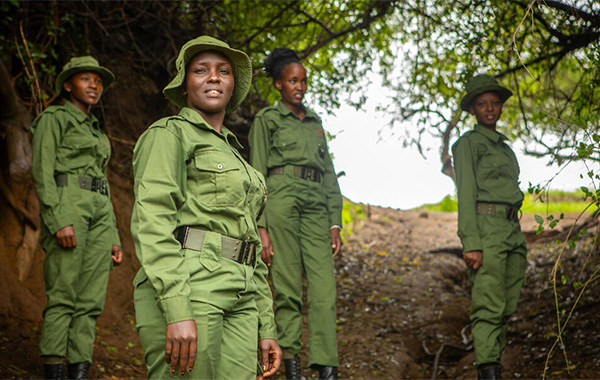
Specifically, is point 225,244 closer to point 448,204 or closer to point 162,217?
point 162,217

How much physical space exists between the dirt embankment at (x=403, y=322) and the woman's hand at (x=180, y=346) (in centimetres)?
246

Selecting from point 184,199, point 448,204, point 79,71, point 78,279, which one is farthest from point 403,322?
point 448,204

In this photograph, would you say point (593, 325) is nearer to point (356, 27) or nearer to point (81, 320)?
point (356, 27)

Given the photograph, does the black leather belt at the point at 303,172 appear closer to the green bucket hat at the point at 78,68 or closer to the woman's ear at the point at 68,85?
the green bucket hat at the point at 78,68

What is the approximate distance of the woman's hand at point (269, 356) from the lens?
256 cm

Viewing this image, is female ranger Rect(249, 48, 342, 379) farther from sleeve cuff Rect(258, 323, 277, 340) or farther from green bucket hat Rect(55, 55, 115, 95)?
sleeve cuff Rect(258, 323, 277, 340)

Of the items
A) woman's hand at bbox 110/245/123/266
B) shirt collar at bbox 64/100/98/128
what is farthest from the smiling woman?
woman's hand at bbox 110/245/123/266

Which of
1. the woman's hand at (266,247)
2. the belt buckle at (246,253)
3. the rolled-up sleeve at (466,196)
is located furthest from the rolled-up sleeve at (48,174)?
the rolled-up sleeve at (466,196)

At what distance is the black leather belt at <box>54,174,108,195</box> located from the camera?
4.43 m

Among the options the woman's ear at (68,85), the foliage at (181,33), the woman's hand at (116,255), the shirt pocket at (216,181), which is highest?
the foliage at (181,33)

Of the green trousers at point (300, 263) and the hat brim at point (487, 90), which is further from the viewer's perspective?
the hat brim at point (487, 90)

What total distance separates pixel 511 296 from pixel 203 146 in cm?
315

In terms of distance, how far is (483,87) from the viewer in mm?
4906

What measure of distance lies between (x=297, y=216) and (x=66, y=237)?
170 cm
